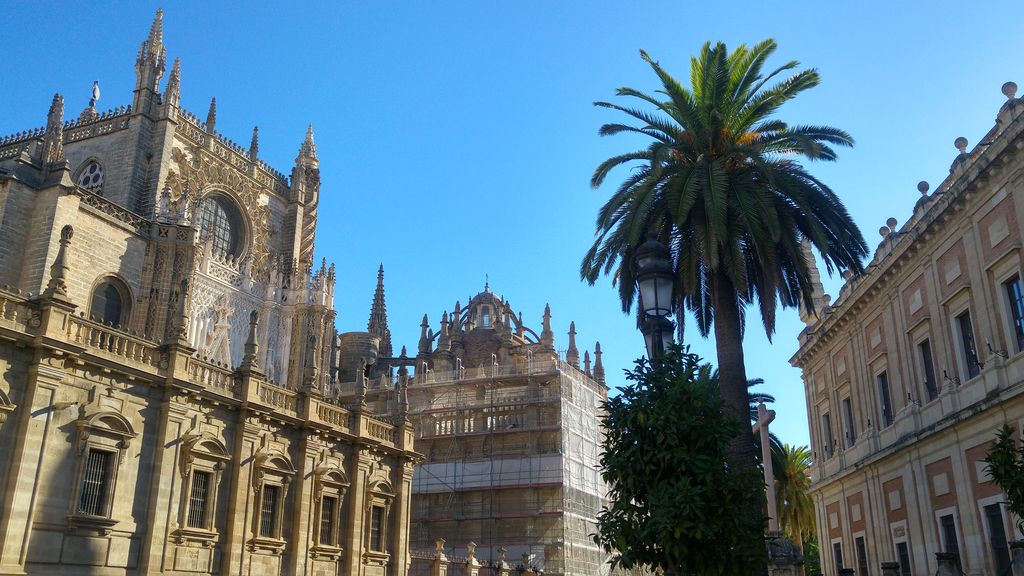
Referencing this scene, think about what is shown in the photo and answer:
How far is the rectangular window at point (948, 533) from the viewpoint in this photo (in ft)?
71.0

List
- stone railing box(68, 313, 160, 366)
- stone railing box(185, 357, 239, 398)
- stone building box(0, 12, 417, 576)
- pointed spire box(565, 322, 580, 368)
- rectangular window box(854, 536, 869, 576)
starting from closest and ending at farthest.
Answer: stone building box(0, 12, 417, 576) → stone railing box(68, 313, 160, 366) → stone railing box(185, 357, 239, 398) → rectangular window box(854, 536, 869, 576) → pointed spire box(565, 322, 580, 368)

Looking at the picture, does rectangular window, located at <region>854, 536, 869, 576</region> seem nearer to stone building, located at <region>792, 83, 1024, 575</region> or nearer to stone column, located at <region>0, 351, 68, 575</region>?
stone building, located at <region>792, 83, 1024, 575</region>

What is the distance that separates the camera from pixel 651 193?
61.9 feet

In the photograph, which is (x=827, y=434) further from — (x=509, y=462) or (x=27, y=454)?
(x=27, y=454)

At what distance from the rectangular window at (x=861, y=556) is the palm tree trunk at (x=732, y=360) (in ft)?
45.2

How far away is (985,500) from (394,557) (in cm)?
1687

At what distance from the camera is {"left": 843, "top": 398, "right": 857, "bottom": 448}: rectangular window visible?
96.6 ft

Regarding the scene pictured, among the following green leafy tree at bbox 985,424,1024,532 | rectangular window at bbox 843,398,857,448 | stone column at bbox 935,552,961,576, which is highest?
rectangular window at bbox 843,398,857,448

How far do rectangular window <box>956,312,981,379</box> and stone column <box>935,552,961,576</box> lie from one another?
6324 millimetres

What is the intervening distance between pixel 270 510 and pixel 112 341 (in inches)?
256

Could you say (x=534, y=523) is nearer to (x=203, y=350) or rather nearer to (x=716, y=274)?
(x=203, y=350)

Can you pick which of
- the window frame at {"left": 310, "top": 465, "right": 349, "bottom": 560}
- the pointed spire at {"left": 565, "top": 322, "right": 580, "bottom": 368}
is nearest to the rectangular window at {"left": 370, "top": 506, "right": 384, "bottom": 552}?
the window frame at {"left": 310, "top": 465, "right": 349, "bottom": 560}

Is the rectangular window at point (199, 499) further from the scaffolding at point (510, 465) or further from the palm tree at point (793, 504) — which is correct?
the palm tree at point (793, 504)

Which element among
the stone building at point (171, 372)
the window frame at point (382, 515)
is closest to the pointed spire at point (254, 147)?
the stone building at point (171, 372)
